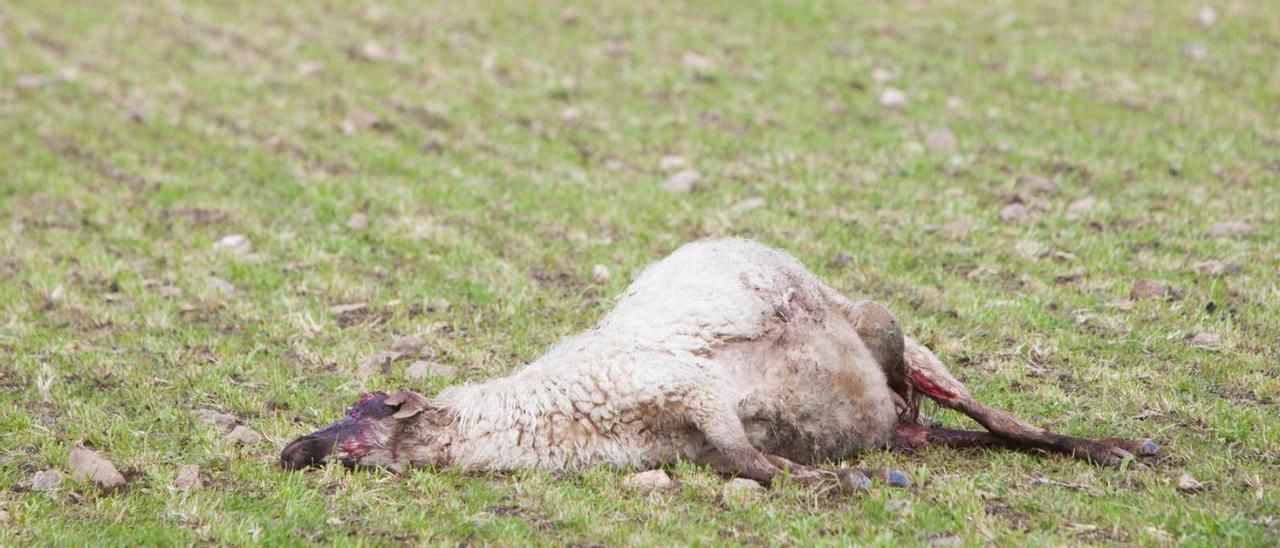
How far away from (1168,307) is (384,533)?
4.54 m

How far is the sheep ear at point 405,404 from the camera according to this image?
543 cm

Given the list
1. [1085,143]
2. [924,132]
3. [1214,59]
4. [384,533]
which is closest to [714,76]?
[924,132]

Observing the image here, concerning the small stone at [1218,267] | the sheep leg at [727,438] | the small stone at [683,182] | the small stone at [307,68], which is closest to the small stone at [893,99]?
the small stone at [683,182]

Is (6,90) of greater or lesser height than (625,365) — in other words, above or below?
below

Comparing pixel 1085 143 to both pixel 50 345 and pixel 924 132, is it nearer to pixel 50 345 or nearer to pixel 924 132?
pixel 924 132

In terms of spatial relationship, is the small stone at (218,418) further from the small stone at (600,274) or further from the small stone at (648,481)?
the small stone at (600,274)

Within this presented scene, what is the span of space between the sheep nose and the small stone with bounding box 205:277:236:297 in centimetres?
285

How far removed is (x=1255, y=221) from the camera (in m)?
8.61

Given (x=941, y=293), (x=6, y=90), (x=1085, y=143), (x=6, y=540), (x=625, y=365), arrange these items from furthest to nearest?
(x=6, y=90)
(x=1085, y=143)
(x=941, y=293)
(x=625, y=365)
(x=6, y=540)

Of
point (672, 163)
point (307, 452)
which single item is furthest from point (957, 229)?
point (307, 452)

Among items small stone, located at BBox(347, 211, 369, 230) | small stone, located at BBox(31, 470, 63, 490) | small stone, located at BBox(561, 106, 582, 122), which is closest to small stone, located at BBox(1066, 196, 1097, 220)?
small stone, located at BBox(561, 106, 582, 122)

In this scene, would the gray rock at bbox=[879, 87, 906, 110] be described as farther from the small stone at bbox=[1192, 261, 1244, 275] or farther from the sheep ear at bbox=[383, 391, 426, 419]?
the sheep ear at bbox=[383, 391, 426, 419]

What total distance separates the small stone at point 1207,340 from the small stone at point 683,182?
4.19 metres

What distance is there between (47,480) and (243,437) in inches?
32.5
